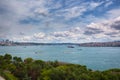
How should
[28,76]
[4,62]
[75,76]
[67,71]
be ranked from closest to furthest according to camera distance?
1. [75,76]
2. [67,71]
3. [28,76]
4. [4,62]

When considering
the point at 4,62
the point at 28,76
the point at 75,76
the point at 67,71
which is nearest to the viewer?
the point at 75,76

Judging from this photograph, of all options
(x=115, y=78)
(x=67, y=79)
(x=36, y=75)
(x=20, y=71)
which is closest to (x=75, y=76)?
(x=67, y=79)

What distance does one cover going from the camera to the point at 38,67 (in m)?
42.6

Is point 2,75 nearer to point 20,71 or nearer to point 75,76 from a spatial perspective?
point 20,71

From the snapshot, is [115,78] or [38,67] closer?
[115,78]

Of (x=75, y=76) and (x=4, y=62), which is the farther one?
(x=4, y=62)

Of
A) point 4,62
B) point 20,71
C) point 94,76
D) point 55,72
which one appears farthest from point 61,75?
point 4,62

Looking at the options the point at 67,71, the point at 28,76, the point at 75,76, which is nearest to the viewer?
the point at 75,76

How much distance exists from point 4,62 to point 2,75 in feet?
44.6

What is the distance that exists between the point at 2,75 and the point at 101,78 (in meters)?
16.2

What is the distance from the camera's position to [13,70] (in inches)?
1721

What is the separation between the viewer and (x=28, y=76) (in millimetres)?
41219

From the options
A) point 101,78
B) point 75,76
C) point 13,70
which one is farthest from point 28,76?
point 101,78

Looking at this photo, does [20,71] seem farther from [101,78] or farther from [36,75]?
[101,78]
